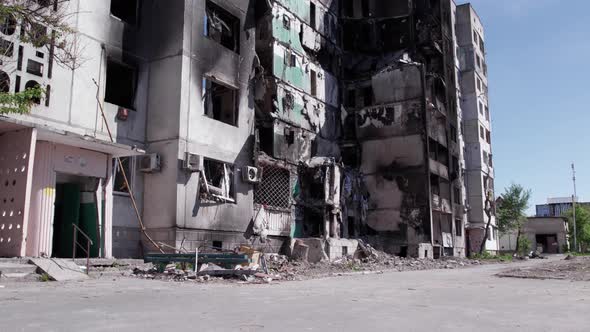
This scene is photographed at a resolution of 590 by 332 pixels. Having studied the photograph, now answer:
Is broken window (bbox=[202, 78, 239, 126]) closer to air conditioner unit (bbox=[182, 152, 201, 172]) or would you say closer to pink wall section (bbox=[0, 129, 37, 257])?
air conditioner unit (bbox=[182, 152, 201, 172])

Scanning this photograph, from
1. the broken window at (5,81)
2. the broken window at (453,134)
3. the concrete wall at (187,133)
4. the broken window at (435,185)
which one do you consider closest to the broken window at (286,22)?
the concrete wall at (187,133)

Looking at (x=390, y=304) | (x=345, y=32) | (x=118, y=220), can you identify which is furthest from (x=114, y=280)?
(x=345, y=32)

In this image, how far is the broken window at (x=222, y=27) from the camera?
20.8 m

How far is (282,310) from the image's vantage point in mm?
7156

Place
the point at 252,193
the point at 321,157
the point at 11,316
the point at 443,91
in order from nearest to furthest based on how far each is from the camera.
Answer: the point at 11,316, the point at 252,193, the point at 321,157, the point at 443,91

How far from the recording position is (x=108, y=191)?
1560 centimetres

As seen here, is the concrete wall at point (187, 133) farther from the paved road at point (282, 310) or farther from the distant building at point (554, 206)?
the distant building at point (554, 206)

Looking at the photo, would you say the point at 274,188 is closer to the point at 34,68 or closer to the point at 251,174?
the point at 251,174

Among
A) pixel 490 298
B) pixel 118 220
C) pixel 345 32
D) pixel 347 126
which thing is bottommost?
pixel 490 298

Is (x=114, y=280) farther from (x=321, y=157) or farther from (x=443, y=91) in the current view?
(x=443, y=91)

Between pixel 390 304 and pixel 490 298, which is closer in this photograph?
pixel 390 304

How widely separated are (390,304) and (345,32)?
30988 millimetres

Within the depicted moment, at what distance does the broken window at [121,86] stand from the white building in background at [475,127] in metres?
35.5

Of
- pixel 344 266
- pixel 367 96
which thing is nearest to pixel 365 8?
pixel 367 96
